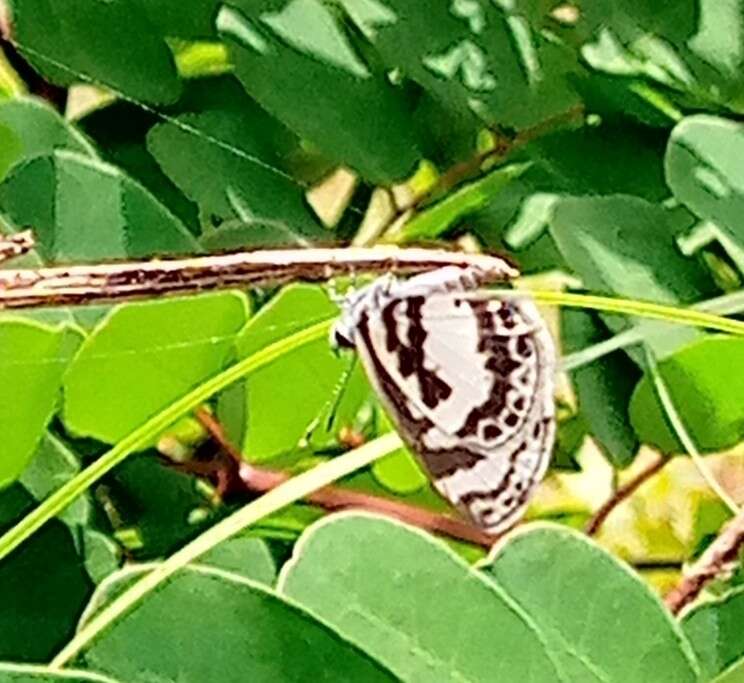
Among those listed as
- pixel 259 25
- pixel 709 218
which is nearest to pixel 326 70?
pixel 259 25

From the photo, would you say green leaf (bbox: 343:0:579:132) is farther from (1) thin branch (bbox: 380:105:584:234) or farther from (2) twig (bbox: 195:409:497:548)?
(2) twig (bbox: 195:409:497:548)

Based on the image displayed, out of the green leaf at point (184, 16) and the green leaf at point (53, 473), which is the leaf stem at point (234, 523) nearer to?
the green leaf at point (53, 473)

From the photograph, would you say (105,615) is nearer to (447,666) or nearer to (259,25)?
(447,666)

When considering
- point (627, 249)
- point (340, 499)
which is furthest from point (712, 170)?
point (340, 499)

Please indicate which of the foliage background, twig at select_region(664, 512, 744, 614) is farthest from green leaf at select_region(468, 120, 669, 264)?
twig at select_region(664, 512, 744, 614)

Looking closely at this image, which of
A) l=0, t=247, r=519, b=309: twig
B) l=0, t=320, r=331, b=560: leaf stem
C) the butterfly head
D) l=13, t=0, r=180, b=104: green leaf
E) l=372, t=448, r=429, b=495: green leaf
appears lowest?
l=372, t=448, r=429, b=495: green leaf

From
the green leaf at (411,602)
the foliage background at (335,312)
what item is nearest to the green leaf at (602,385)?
the foliage background at (335,312)
